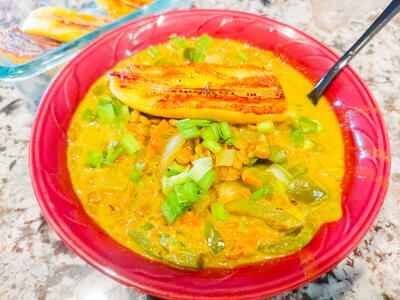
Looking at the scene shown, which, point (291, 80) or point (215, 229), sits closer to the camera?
point (215, 229)

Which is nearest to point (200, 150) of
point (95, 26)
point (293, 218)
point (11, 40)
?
point (293, 218)

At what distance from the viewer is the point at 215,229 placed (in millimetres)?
1532

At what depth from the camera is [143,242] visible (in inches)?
58.5

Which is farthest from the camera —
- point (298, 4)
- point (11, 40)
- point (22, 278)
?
point (298, 4)

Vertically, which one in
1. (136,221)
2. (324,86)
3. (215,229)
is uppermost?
(324,86)

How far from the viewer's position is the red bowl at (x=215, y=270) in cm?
132

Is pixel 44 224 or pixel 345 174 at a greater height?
pixel 345 174

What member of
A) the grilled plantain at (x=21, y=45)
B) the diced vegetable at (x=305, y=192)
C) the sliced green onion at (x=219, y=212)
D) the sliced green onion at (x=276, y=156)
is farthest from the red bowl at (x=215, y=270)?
the grilled plantain at (x=21, y=45)

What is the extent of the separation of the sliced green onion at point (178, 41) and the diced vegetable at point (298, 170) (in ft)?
3.66

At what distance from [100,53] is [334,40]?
194 centimetres

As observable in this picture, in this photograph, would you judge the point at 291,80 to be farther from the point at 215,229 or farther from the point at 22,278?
the point at 22,278

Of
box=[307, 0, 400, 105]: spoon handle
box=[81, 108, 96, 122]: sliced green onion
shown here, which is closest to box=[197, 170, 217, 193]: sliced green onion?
box=[81, 108, 96, 122]: sliced green onion

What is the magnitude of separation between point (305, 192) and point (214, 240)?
0.49 meters

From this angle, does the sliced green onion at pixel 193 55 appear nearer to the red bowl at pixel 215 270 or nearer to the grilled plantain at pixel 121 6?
the red bowl at pixel 215 270
